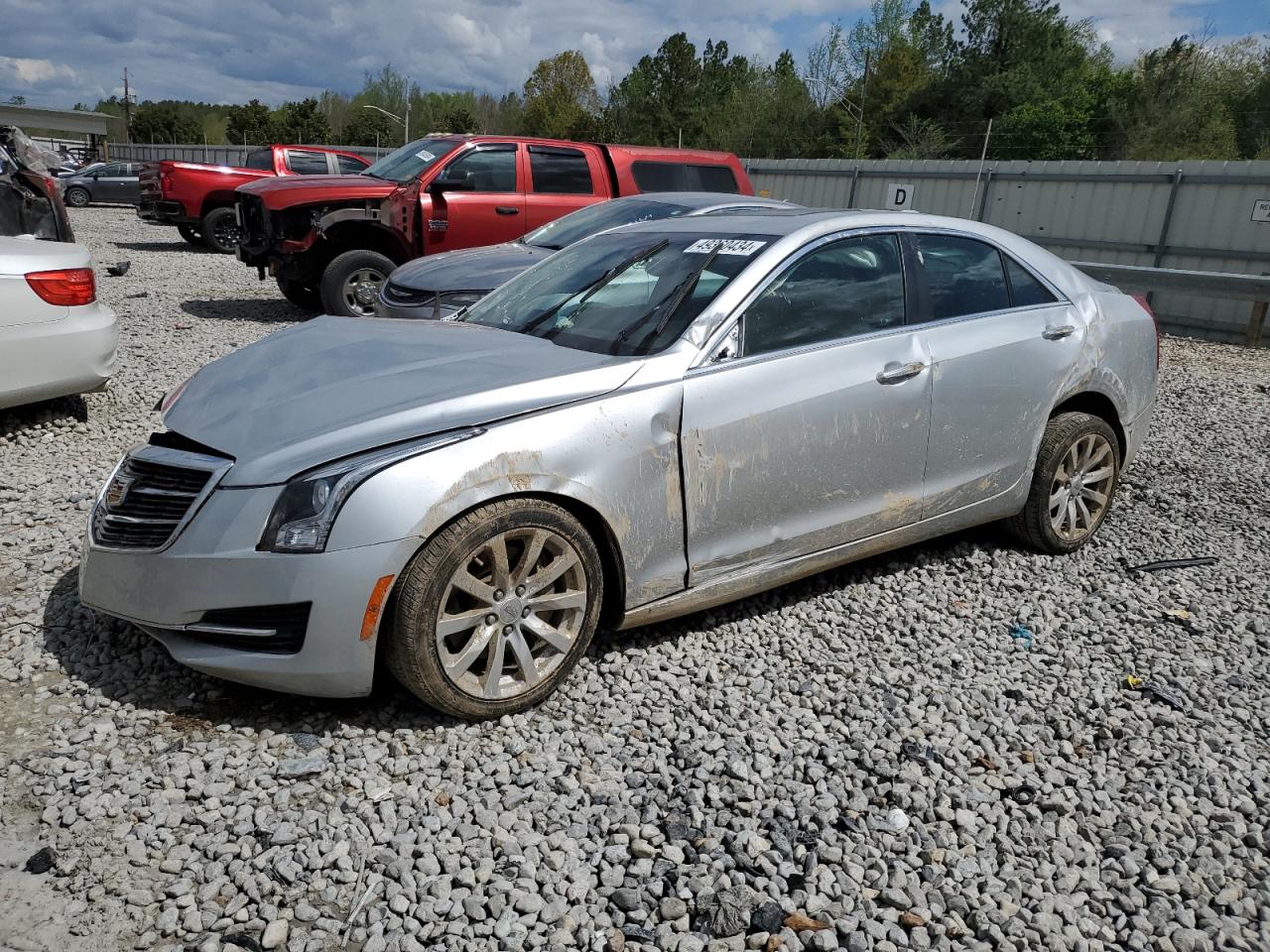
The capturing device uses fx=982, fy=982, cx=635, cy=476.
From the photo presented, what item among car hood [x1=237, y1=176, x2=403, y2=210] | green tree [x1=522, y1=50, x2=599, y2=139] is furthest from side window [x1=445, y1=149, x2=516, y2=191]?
green tree [x1=522, y1=50, x2=599, y2=139]

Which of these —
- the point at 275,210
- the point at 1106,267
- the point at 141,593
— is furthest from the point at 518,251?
the point at 1106,267

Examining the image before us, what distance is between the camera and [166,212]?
17.1m

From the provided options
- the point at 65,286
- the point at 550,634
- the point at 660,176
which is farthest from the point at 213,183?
the point at 550,634

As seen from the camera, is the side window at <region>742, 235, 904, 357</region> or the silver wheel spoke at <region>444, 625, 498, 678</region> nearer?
the silver wheel spoke at <region>444, 625, 498, 678</region>

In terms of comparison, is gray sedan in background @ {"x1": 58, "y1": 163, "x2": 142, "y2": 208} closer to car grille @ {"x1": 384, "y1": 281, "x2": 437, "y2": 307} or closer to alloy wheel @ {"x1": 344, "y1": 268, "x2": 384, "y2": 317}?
alloy wheel @ {"x1": 344, "y1": 268, "x2": 384, "y2": 317}

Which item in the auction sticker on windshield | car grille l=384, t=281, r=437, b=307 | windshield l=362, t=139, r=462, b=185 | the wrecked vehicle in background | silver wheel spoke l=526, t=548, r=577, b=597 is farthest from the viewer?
windshield l=362, t=139, r=462, b=185

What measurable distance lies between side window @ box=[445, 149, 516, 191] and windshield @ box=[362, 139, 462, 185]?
22 centimetres

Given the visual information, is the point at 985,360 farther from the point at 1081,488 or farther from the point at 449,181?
the point at 449,181

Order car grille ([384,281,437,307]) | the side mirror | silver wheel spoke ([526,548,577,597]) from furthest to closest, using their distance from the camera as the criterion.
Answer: the side mirror, car grille ([384,281,437,307]), silver wheel spoke ([526,548,577,597])

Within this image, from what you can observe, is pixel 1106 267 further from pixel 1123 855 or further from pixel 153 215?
pixel 153 215

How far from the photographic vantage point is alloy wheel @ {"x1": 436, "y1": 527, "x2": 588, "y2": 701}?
10.0ft

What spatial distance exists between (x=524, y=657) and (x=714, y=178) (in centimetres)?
923

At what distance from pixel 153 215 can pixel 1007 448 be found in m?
17.1

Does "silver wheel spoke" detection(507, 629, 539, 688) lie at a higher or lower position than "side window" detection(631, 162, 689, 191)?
lower
